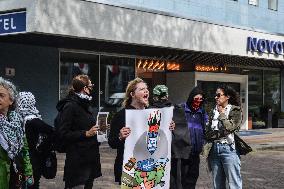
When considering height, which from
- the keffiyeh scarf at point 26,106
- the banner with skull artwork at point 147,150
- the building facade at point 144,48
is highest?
the building facade at point 144,48

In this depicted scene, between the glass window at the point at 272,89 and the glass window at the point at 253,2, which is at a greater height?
the glass window at the point at 253,2

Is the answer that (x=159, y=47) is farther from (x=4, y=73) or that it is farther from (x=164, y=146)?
(x=164, y=146)

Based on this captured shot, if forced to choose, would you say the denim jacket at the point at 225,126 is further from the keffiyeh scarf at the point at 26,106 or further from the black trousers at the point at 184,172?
the keffiyeh scarf at the point at 26,106

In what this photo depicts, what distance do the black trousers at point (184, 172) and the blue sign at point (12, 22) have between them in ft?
26.7

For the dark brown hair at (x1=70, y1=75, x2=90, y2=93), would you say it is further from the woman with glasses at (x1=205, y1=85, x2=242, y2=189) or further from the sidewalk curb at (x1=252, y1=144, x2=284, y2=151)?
the sidewalk curb at (x1=252, y1=144, x2=284, y2=151)

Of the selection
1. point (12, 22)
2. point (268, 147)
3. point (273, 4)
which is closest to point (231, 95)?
point (12, 22)

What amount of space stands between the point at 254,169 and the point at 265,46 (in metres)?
10.9

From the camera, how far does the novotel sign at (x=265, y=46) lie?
71.5 ft

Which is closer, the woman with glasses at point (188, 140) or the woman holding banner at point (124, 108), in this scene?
the woman holding banner at point (124, 108)

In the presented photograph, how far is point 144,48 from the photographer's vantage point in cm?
1853

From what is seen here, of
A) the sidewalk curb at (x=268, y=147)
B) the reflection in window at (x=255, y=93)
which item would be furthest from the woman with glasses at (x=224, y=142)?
the reflection in window at (x=255, y=93)

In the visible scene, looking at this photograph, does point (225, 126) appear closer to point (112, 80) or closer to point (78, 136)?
point (78, 136)

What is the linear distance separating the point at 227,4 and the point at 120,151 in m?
19.0

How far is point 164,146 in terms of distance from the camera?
5.77 meters
